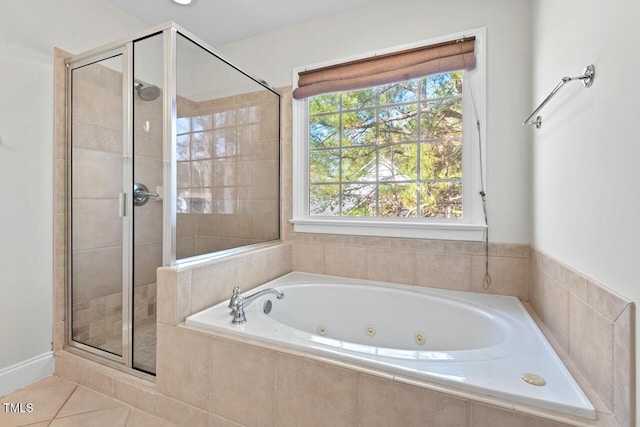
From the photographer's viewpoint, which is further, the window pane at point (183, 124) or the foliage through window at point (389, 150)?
the foliage through window at point (389, 150)

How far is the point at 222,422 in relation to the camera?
4.24ft

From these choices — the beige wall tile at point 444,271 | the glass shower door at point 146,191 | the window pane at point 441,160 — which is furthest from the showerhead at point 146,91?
the beige wall tile at point 444,271

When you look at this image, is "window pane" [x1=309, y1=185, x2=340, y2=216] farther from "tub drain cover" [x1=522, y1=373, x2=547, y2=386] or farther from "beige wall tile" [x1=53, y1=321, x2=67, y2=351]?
"beige wall tile" [x1=53, y1=321, x2=67, y2=351]

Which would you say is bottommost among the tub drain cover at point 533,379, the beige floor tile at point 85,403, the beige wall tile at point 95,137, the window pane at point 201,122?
the beige floor tile at point 85,403

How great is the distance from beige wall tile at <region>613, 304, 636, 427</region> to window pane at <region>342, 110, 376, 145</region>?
65.1 inches

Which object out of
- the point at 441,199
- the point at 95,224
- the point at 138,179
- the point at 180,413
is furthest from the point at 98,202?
the point at 441,199

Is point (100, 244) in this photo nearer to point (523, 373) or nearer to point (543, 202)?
point (523, 373)

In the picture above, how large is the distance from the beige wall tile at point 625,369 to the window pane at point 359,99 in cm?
181

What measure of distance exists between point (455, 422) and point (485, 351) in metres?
0.33

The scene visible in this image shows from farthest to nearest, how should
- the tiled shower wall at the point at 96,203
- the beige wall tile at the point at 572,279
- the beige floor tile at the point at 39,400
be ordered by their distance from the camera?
1. the tiled shower wall at the point at 96,203
2. the beige floor tile at the point at 39,400
3. the beige wall tile at the point at 572,279

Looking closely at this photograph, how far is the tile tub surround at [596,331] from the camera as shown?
787mm

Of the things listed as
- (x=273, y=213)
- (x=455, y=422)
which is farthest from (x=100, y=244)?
(x=455, y=422)

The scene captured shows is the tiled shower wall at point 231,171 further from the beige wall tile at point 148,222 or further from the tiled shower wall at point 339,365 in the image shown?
the tiled shower wall at point 339,365

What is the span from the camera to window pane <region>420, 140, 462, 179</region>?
6.40 feet
